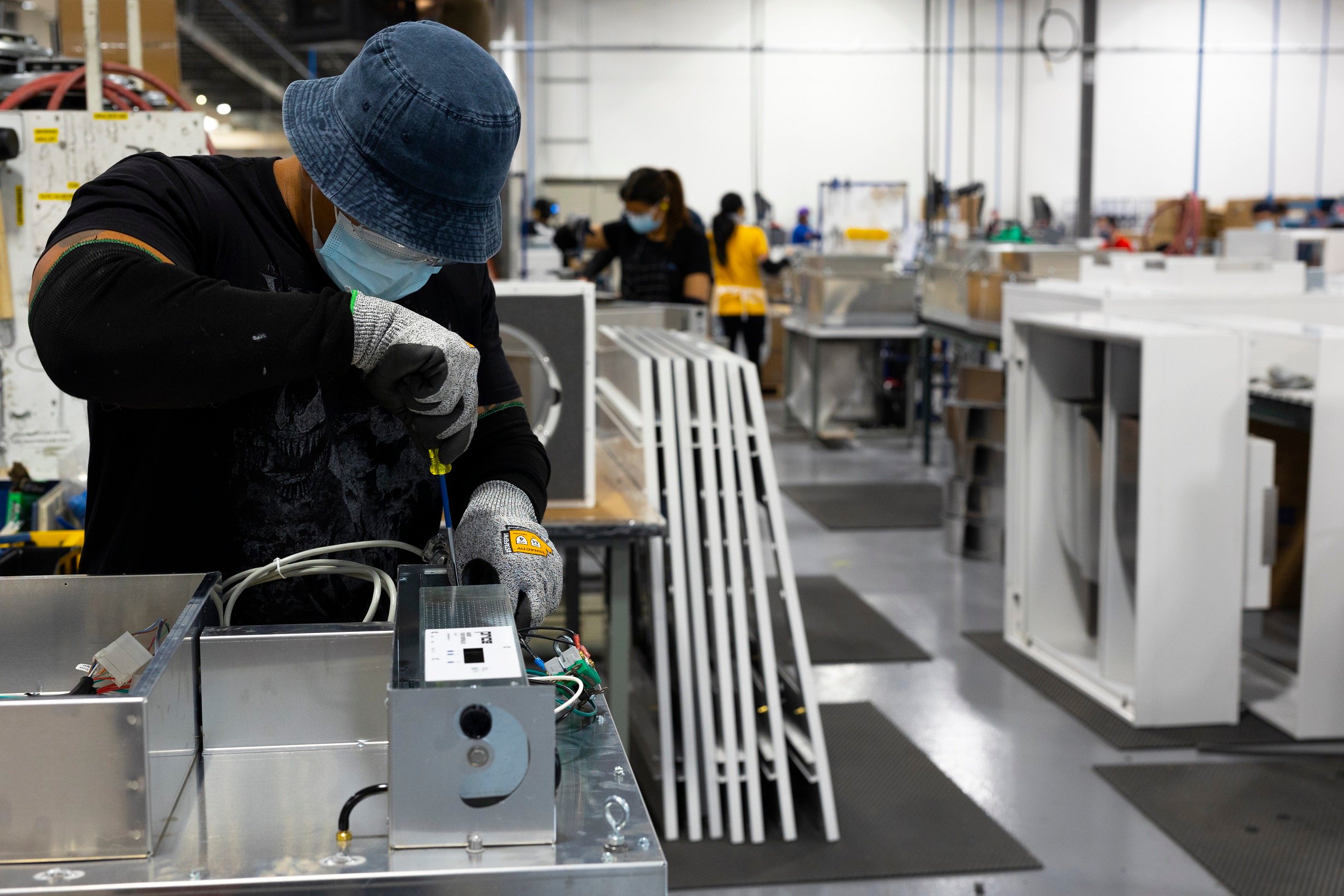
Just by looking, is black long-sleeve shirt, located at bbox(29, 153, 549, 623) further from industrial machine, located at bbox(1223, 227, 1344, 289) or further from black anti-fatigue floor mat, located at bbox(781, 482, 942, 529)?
industrial machine, located at bbox(1223, 227, 1344, 289)

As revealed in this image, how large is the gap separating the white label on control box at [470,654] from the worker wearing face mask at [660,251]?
4253 mm

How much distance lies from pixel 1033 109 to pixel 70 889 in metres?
14.3

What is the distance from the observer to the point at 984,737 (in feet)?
9.89

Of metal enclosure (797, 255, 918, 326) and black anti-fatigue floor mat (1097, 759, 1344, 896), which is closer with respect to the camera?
black anti-fatigue floor mat (1097, 759, 1344, 896)

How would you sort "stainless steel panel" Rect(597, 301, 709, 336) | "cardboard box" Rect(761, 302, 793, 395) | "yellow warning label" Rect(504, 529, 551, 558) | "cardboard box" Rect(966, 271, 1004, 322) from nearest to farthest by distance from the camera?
"yellow warning label" Rect(504, 529, 551, 558)
"stainless steel panel" Rect(597, 301, 709, 336)
"cardboard box" Rect(966, 271, 1004, 322)
"cardboard box" Rect(761, 302, 793, 395)

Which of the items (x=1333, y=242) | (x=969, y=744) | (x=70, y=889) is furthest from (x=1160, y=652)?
(x=1333, y=242)

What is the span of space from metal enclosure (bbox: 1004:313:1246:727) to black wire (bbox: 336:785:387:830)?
8.16 feet

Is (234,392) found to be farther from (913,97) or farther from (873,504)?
(913,97)

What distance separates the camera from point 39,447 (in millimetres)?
2418

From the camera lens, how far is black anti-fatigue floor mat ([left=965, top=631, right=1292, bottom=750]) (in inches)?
114

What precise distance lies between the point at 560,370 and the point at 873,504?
11.0 feet

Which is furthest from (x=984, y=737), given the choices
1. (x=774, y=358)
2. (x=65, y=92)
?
(x=774, y=358)

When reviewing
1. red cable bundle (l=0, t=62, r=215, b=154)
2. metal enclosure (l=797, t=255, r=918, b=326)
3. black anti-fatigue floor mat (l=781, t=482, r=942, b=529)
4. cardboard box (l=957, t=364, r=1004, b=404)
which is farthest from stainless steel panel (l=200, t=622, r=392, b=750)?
metal enclosure (l=797, t=255, r=918, b=326)

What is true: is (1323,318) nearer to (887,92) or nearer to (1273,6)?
(887,92)
